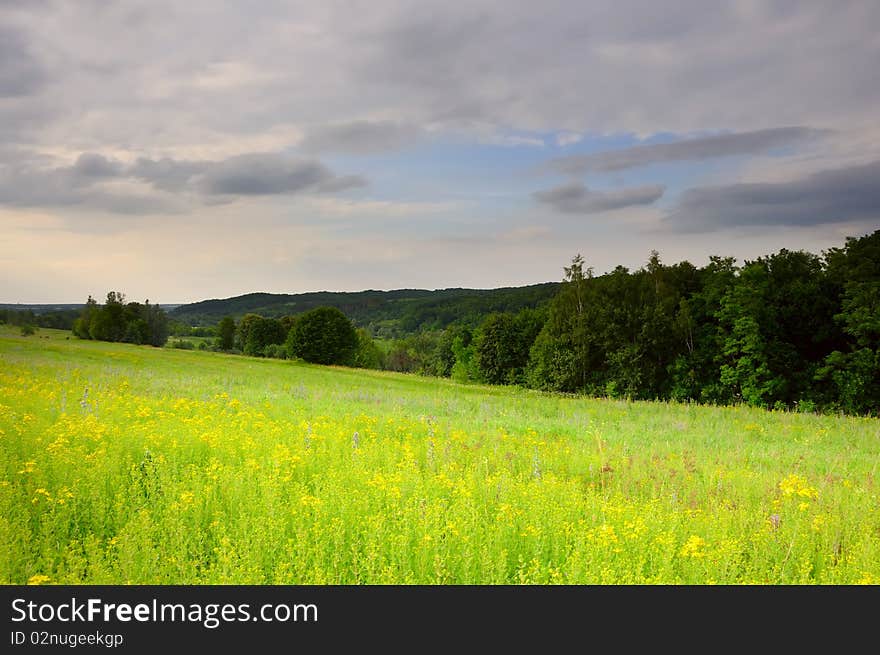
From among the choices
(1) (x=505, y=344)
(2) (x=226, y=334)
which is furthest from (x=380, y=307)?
(1) (x=505, y=344)

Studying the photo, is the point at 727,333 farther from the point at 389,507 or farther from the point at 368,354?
the point at 368,354

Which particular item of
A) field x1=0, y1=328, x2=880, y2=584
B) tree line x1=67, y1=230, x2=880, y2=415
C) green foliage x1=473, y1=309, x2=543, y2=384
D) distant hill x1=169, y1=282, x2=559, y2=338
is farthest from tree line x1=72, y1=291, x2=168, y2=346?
field x1=0, y1=328, x2=880, y2=584

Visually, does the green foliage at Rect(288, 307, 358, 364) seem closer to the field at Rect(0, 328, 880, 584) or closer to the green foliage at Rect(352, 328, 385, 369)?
the green foliage at Rect(352, 328, 385, 369)

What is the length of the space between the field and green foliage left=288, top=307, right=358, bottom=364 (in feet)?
197

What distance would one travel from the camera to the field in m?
4.94

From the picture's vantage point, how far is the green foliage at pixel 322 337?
72.1 m

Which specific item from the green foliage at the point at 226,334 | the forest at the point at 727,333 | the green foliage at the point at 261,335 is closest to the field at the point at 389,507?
the forest at the point at 727,333

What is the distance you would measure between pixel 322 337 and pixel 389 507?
222ft

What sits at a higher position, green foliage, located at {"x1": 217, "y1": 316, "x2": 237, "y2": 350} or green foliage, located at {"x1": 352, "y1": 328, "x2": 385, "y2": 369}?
green foliage, located at {"x1": 217, "y1": 316, "x2": 237, "y2": 350}

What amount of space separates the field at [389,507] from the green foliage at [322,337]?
6014 centimetres

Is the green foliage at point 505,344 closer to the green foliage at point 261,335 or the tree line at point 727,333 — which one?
the tree line at point 727,333

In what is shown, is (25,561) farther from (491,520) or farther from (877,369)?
(877,369)

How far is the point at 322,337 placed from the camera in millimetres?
72375
